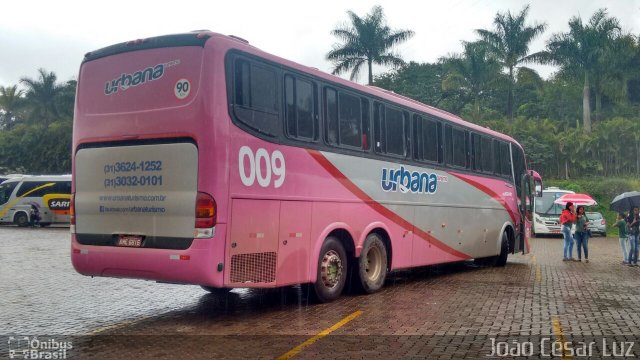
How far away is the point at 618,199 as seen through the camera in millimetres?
18469

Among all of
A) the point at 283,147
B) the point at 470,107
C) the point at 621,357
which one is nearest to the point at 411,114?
the point at 283,147

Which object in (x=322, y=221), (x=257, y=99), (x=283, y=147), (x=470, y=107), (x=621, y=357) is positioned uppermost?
(x=470, y=107)

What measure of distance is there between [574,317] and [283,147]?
4563 millimetres

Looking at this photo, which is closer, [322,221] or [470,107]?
[322,221]

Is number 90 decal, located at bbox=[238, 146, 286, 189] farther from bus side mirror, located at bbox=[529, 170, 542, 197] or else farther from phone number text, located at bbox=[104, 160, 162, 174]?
bus side mirror, located at bbox=[529, 170, 542, 197]

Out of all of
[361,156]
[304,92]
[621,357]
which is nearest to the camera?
[621,357]

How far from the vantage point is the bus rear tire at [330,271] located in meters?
9.16

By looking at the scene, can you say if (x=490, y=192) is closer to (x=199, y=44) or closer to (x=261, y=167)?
(x=261, y=167)

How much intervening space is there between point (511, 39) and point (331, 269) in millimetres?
40891

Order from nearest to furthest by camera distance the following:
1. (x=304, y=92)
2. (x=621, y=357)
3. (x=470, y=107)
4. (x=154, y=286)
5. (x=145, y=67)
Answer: (x=621, y=357), (x=145, y=67), (x=304, y=92), (x=154, y=286), (x=470, y=107)

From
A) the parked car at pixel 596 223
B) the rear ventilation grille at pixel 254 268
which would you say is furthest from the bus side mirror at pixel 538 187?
the parked car at pixel 596 223

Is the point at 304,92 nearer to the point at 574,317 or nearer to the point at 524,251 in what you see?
the point at 574,317

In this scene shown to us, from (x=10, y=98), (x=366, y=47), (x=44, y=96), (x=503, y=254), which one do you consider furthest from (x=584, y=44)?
(x=10, y=98)

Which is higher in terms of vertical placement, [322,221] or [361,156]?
[361,156]
